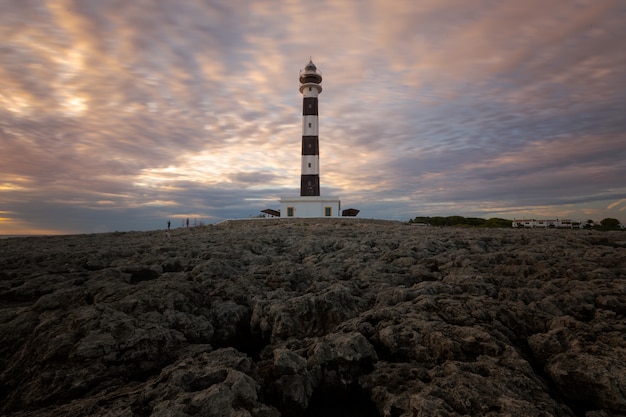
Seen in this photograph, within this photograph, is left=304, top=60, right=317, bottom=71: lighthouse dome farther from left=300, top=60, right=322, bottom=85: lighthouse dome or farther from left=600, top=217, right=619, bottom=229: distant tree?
left=600, top=217, right=619, bottom=229: distant tree

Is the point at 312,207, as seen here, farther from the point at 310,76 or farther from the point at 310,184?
the point at 310,76

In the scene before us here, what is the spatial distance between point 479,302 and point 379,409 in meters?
3.32

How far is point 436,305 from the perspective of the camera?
21.0ft

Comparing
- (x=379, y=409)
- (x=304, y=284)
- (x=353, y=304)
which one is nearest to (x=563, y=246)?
(x=353, y=304)

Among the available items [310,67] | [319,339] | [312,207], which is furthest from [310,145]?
[319,339]

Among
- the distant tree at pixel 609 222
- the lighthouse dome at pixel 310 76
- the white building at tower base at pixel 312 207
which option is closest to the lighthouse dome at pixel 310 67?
the lighthouse dome at pixel 310 76

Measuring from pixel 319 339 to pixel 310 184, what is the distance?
41431 millimetres

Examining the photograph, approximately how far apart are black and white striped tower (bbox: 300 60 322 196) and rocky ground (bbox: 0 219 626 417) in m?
37.8

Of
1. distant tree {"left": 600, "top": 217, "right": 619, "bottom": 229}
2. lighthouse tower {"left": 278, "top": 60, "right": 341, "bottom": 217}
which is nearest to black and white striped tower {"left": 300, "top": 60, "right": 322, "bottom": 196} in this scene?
lighthouse tower {"left": 278, "top": 60, "right": 341, "bottom": 217}

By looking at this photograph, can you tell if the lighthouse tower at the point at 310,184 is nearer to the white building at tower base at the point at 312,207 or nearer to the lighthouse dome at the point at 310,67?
the white building at tower base at the point at 312,207

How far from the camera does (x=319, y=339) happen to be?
577 cm

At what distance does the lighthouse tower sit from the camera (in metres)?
46.3

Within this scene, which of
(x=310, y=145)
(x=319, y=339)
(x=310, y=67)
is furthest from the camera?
(x=310, y=67)

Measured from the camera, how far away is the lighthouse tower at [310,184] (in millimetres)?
46281
